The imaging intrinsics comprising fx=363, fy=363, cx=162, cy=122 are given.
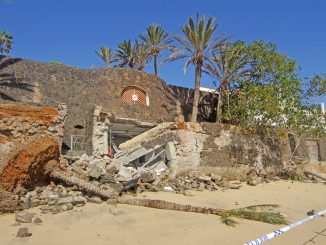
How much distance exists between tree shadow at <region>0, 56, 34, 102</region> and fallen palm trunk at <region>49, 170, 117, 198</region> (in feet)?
31.1

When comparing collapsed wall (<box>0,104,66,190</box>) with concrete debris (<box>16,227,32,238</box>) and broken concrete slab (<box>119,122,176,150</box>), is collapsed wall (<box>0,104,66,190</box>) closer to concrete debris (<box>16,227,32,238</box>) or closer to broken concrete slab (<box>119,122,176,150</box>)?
concrete debris (<box>16,227,32,238</box>)

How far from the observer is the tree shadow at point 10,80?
17672 mm

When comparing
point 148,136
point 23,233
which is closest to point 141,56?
point 148,136

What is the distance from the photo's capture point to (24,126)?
9039 mm

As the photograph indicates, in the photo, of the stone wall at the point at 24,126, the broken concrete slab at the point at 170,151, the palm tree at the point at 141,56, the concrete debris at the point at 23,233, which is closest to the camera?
the concrete debris at the point at 23,233

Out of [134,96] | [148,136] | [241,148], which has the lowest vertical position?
[241,148]

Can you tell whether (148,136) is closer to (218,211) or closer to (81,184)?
(81,184)

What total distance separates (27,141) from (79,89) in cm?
1091

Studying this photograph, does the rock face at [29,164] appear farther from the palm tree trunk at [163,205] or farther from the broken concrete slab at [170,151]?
the broken concrete slab at [170,151]

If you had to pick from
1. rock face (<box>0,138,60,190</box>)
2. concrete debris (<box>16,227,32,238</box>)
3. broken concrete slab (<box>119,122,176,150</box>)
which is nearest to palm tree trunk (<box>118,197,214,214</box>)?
rock face (<box>0,138,60,190</box>)

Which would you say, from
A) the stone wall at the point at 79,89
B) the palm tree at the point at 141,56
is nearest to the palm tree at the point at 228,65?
the stone wall at the point at 79,89

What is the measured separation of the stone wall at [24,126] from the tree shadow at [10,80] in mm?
8846

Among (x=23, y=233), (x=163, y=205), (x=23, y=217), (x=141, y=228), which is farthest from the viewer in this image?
(x=163, y=205)

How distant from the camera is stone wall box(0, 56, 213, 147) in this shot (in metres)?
17.9
